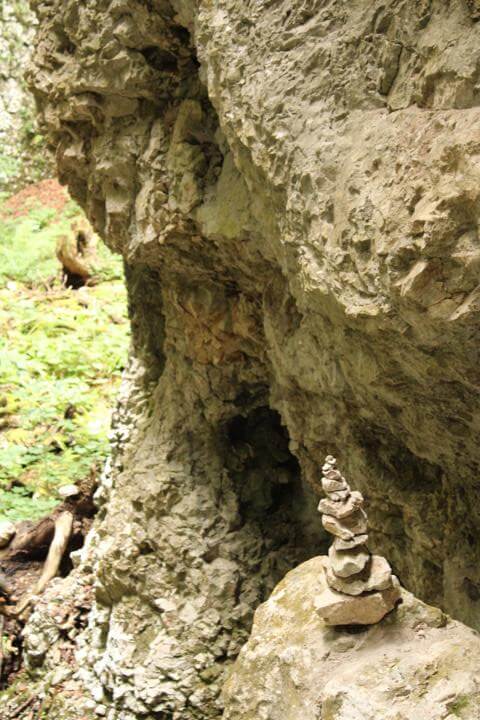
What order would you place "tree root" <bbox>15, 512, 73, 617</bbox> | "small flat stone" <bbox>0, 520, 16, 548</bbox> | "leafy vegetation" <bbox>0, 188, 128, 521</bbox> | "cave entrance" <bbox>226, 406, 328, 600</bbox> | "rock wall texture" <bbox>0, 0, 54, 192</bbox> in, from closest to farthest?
"cave entrance" <bbox>226, 406, 328, 600</bbox>, "tree root" <bbox>15, 512, 73, 617</bbox>, "small flat stone" <bbox>0, 520, 16, 548</bbox>, "leafy vegetation" <bbox>0, 188, 128, 521</bbox>, "rock wall texture" <bbox>0, 0, 54, 192</bbox>

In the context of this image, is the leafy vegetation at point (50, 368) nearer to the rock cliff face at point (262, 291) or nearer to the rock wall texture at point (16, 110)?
the rock cliff face at point (262, 291)

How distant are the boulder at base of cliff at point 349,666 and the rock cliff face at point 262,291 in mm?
961

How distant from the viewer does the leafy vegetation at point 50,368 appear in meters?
9.08

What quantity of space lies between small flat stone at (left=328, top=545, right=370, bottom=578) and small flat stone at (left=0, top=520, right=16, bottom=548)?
20.2 feet

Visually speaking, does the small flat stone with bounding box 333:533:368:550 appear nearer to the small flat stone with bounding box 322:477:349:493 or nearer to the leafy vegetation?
the small flat stone with bounding box 322:477:349:493

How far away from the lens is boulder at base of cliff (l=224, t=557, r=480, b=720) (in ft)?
7.83

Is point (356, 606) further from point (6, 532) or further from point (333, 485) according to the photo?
point (6, 532)

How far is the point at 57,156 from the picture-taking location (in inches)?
236

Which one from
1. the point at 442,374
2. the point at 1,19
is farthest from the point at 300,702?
the point at 1,19

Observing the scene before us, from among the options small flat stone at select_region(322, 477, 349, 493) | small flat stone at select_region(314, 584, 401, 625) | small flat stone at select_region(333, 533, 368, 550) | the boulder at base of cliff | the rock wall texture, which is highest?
the rock wall texture

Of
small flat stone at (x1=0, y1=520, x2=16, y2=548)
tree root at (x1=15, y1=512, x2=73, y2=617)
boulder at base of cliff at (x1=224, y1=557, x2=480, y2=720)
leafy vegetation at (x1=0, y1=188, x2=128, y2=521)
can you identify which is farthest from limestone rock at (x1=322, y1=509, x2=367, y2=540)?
leafy vegetation at (x1=0, y1=188, x2=128, y2=521)

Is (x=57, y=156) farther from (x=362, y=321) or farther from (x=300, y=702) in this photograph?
(x=300, y=702)

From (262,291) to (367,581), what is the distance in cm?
253

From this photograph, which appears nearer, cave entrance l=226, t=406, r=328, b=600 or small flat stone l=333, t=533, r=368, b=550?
small flat stone l=333, t=533, r=368, b=550
